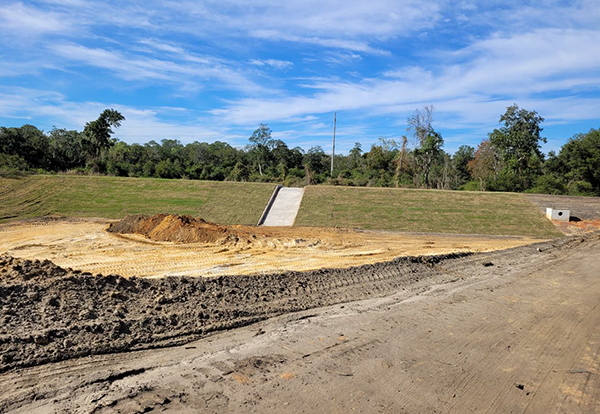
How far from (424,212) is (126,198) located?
17.8 m

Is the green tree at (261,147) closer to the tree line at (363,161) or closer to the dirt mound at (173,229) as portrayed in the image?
the tree line at (363,161)

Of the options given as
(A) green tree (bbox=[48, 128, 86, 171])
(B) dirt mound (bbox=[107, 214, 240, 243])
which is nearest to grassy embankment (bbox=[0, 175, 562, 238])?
(B) dirt mound (bbox=[107, 214, 240, 243])

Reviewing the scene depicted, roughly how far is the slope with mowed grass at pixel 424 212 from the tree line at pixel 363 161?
399 inches

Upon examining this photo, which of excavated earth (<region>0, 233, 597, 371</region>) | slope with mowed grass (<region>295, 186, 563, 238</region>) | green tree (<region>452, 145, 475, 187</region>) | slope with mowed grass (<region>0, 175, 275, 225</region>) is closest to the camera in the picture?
excavated earth (<region>0, 233, 597, 371</region>)

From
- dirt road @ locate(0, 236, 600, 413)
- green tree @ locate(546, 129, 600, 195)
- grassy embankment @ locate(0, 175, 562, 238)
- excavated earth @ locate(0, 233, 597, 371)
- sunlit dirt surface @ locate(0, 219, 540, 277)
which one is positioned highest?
green tree @ locate(546, 129, 600, 195)

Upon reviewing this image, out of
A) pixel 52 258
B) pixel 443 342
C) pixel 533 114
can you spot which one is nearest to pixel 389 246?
pixel 443 342

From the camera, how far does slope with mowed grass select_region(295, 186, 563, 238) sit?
21719 mm

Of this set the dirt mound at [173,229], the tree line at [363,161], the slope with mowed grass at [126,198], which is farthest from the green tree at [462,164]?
the dirt mound at [173,229]

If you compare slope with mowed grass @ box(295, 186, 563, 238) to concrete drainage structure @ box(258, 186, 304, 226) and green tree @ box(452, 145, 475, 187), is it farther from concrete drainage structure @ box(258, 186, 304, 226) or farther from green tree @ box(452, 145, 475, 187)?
green tree @ box(452, 145, 475, 187)

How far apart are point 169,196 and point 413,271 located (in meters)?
18.6

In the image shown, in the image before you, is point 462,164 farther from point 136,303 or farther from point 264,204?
point 136,303

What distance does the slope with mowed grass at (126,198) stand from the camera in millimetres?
22703

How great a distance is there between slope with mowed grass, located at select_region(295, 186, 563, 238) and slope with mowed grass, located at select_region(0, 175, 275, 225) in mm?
3733

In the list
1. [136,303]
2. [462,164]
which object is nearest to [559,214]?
[136,303]
